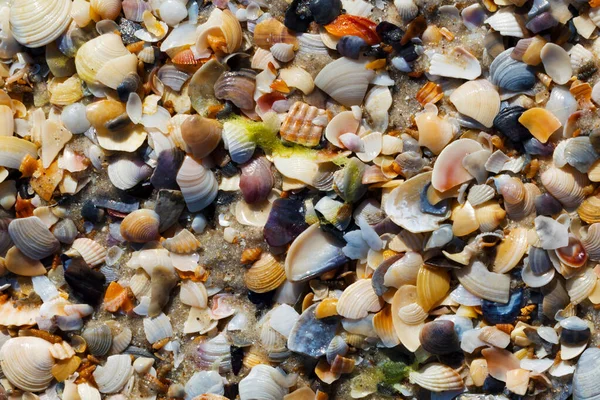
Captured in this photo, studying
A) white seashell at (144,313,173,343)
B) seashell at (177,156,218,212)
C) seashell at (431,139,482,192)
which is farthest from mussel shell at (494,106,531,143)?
white seashell at (144,313,173,343)

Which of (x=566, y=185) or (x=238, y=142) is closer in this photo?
(x=566, y=185)

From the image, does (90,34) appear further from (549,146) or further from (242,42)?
(549,146)

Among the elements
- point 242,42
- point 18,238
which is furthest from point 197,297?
point 242,42

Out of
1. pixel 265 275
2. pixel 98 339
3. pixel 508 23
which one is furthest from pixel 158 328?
pixel 508 23

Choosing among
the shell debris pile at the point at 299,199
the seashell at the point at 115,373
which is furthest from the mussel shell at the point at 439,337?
the seashell at the point at 115,373

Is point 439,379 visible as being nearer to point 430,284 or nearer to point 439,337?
point 439,337

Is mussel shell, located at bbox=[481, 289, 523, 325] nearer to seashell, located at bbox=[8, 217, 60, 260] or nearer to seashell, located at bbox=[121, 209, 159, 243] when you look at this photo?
seashell, located at bbox=[121, 209, 159, 243]
